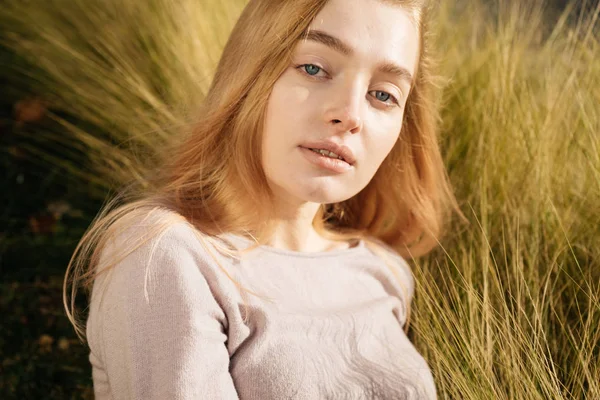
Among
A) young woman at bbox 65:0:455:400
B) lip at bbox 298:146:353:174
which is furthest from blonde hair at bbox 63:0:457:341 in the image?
lip at bbox 298:146:353:174

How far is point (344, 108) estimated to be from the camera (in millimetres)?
1604

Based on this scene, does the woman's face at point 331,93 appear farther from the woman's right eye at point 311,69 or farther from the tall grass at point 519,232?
the tall grass at point 519,232

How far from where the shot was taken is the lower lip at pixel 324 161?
162 cm

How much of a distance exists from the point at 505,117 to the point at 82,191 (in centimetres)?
182

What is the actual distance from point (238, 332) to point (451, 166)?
1174mm

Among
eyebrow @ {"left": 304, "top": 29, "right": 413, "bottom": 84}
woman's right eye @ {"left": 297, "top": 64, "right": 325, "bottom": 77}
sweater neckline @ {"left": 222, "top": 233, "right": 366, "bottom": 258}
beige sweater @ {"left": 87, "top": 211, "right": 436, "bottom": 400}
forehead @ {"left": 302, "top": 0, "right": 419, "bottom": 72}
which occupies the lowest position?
beige sweater @ {"left": 87, "top": 211, "right": 436, "bottom": 400}

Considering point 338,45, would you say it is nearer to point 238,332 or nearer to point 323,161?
point 323,161

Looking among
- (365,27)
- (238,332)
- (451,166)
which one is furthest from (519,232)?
(238,332)

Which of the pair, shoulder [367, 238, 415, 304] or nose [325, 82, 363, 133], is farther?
shoulder [367, 238, 415, 304]

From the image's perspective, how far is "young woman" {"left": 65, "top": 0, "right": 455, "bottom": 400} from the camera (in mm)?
1459

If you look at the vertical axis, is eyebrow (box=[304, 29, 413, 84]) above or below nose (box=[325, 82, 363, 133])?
above

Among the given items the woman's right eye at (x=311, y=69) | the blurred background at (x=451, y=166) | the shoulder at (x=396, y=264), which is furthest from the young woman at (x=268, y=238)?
the blurred background at (x=451, y=166)

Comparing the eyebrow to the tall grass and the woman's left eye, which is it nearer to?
the woman's left eye

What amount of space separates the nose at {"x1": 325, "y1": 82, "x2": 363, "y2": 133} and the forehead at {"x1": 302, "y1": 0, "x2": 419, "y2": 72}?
0.08 meters
